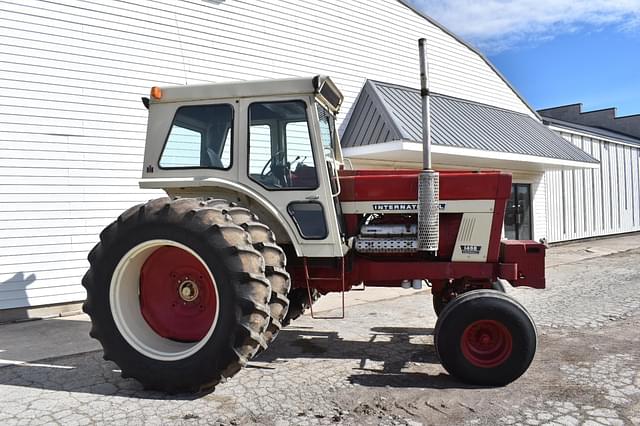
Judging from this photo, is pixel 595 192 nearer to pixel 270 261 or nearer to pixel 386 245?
pixel 386 245

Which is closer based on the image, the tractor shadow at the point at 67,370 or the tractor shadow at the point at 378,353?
the tractor shadow at the point at 67,370

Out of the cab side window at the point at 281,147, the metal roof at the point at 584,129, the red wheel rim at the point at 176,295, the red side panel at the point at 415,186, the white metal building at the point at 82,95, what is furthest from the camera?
the metal roof at the point at 584,129

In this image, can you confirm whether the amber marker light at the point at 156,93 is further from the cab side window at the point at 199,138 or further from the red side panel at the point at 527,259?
the red side panel at the point at 527,259

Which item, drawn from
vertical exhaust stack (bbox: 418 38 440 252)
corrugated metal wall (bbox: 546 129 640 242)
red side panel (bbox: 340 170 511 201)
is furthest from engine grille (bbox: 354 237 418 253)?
corrugated metal wall (bbox: 546 129 640 242)

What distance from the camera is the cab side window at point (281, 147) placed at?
4.29 metres

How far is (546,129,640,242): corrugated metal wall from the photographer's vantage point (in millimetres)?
15734

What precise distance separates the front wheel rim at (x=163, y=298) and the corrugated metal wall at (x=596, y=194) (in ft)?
45.0

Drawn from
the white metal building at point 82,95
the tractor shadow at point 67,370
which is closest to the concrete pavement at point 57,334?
the tractor shadow at point 67,370

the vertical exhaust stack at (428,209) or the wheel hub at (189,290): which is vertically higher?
the vertical exhaust stack at (428,209)

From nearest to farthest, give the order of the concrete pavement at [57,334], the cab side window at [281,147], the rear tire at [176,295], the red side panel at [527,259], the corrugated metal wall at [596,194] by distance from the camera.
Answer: the rear tire at [176,295]
the cab side window at [281,147]
the red side panel at [527,259]
the concrete pavement at [57,334]
the corrugated metal wall at [596,194]

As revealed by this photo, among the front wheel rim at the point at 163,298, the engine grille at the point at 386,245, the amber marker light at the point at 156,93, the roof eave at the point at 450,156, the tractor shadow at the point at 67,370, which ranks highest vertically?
the roof eave at the point at 450,156

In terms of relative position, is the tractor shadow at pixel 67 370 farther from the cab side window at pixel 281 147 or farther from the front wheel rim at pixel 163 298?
the cab side window at pixel 281 147

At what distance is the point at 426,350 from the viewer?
194 inches

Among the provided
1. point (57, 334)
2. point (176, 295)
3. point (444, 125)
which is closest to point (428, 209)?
point (176, 295)
